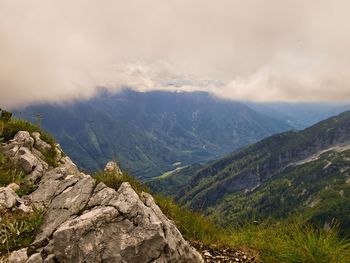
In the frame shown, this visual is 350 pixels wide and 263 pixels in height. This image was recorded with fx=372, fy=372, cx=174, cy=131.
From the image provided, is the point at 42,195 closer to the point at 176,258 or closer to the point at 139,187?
the point at 139,187

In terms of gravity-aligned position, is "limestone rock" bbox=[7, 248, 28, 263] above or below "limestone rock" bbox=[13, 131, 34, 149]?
below

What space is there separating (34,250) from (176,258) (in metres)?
3.93

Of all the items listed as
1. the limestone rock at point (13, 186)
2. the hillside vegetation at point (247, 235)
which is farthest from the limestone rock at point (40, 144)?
the limestone rock at point (13, 186)

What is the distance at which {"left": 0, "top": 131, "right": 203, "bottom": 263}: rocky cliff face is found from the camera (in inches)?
388

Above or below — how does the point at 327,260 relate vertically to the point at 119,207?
below

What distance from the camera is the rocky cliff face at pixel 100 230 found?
987 centimetres

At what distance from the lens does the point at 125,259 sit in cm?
983

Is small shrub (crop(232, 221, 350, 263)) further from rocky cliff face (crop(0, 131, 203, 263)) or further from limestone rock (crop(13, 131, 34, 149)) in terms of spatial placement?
limestone rock (crop(13, 131, 34, 149))

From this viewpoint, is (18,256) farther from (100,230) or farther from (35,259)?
(100,230)

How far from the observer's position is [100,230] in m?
10.2

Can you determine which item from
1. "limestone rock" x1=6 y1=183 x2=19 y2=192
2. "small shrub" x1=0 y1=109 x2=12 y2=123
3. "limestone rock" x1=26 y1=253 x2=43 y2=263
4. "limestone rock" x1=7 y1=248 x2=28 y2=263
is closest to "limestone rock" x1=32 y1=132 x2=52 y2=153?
"small shrub" x1=0 y1=109 x2=12 y2=123

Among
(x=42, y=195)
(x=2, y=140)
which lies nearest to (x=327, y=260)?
(x=42, y=195)

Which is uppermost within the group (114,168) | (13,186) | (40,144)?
(114,168)

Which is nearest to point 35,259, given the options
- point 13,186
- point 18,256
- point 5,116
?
point 18,256
